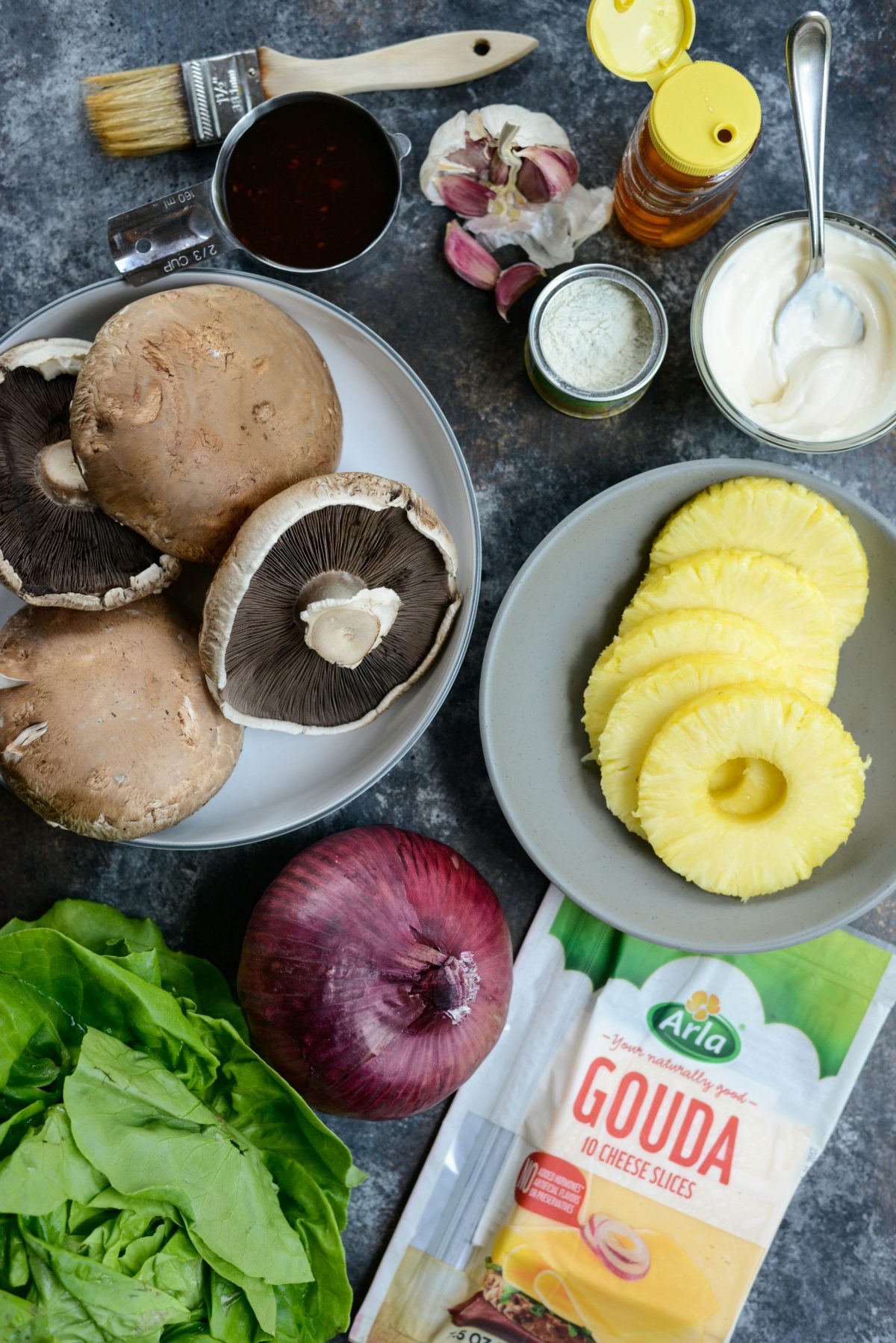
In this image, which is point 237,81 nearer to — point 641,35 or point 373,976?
point 641,35

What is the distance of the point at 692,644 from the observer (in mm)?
1122

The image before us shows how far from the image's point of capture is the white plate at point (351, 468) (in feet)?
3.89

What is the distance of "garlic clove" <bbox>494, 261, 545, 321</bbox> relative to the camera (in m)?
1.28

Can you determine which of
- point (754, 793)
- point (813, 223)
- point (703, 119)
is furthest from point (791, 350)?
point (754, 793)

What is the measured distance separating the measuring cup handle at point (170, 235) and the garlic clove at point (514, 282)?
34 cm

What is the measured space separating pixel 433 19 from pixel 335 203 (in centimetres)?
34

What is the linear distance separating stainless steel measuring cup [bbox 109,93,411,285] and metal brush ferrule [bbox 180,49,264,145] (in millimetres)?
66

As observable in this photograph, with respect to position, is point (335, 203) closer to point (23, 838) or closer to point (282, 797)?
point (282, 797)

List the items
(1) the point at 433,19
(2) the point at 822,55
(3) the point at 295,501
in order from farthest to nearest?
1. (1) the point at 433,19
2. (2) the point at 822,55
3. (3) the point at 295,501

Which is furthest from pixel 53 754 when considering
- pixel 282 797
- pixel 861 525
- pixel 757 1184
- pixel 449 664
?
pixel 757 1184

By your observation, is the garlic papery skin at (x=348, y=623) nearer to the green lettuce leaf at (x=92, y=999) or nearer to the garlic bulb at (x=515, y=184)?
the green lettuce leaf at (x=92, y=999)

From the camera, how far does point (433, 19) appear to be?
1312 mm

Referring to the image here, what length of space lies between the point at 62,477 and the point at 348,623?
1.20 feet

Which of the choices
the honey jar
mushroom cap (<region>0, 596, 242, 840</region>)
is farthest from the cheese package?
the honey jar
